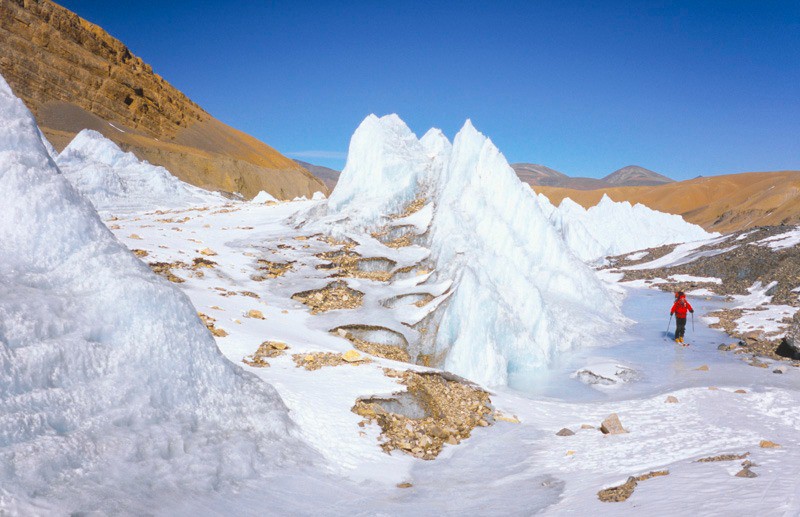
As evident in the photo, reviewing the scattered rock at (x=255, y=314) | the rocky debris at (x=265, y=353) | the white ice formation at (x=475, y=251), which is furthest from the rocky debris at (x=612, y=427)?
the scattered rock at (x=255, y=314)

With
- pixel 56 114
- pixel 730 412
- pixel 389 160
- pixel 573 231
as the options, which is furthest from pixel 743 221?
pixel 56 114

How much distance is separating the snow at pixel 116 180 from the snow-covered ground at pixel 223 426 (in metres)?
24.3

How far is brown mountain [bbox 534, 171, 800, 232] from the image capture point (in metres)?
73.0

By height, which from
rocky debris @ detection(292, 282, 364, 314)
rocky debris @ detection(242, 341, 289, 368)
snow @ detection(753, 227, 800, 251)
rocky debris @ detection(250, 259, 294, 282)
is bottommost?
rocky debris @ detection(242, 341, 289, 368)

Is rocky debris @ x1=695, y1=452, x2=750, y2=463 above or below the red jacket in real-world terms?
below

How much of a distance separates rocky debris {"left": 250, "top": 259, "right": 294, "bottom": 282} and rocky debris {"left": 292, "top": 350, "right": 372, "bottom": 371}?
642 cm

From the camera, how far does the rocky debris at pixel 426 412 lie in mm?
7133

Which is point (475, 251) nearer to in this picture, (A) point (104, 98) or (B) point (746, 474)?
(B) point (746, 474)

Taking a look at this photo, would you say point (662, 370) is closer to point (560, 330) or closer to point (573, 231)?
point (560, 330)

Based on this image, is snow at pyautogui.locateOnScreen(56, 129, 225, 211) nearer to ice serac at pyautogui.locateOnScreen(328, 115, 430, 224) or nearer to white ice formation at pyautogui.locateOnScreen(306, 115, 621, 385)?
ice serac at pyautogui.locateOnScreen(328, 115, 430, 224)

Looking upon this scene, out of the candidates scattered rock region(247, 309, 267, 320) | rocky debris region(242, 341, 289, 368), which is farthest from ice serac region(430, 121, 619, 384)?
scattered rock region(247, 309, 267, 320)

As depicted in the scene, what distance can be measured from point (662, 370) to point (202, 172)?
6994cm

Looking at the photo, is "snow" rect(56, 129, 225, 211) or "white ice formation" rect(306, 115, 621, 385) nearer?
"white ice formation" rect(306, 115, 621, 385)

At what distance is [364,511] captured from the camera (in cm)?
514
